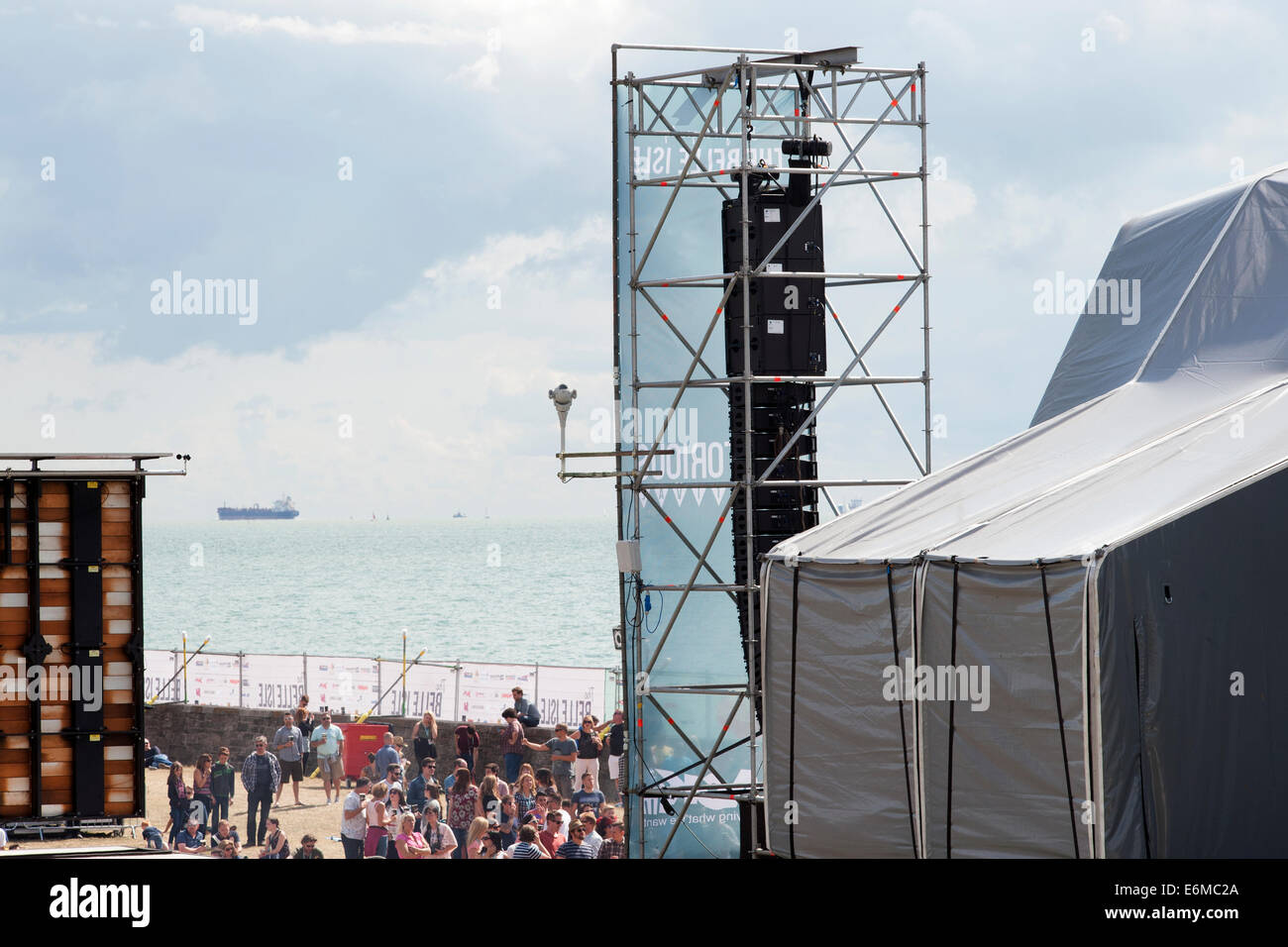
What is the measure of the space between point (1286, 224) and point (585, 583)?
126412mm

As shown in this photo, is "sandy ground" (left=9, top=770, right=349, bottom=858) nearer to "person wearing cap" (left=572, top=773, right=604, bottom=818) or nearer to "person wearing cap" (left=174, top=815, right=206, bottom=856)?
"person wearing cap" (left=174, top=815, right=206, bottom=856)

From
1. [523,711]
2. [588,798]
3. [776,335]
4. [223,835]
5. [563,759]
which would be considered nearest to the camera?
[776,335]

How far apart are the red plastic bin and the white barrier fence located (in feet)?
7.19

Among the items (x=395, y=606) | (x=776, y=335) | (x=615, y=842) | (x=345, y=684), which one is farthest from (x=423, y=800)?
(x=395, y=606)

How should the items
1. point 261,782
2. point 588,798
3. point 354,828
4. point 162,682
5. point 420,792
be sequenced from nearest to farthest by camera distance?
1. point 354,828
2. point 420,792
3. point 588,798
4. point 261,782
5. point 162,682

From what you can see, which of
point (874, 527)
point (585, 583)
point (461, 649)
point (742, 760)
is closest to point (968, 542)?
point (874, 527)

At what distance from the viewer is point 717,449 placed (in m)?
17.2

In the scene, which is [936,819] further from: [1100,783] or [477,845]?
[477,845]

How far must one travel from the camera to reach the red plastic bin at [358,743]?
80.0 feet

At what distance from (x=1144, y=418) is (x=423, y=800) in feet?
29.3

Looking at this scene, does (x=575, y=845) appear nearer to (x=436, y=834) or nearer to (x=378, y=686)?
(x=436, y=834)

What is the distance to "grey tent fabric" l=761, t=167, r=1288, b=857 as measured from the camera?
9594mm

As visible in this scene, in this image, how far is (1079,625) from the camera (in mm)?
9633

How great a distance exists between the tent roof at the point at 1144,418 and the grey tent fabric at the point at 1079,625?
0.03 metres
